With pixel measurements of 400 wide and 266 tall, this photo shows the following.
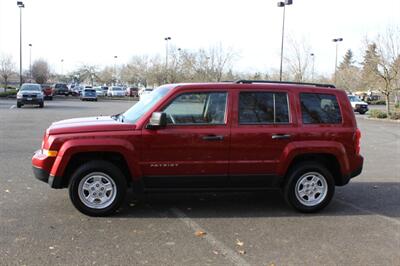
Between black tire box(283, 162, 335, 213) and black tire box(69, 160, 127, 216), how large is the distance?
2304mm

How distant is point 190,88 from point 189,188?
1364 mm

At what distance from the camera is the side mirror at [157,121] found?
5.91 m

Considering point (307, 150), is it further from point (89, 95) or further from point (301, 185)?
point (89, 95)

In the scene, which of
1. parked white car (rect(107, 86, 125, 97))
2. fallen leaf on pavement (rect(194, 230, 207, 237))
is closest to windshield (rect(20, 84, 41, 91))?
fallen leaf on pavement (rect(194, 230, 207, 237))

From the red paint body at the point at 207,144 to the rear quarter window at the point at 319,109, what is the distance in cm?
8

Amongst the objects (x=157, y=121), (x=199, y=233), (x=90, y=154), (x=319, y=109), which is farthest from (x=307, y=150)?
(x=90, y=154)

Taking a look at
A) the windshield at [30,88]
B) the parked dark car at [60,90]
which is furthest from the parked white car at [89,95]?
the windshield at [30,88]

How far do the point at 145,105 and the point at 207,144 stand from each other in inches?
42.1

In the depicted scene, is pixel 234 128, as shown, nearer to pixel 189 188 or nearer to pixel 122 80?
pixel 189 188

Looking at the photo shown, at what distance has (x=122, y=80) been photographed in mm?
113000

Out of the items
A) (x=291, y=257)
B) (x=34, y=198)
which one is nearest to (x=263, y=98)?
(x=291, y=257)

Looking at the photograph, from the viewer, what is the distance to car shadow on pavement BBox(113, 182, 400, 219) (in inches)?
252

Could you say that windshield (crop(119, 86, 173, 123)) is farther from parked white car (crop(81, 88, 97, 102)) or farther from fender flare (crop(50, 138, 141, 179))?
parked white car (crop(81, 88, 97, 102))

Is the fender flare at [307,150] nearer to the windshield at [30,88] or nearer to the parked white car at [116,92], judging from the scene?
the windshield at [30,88]
